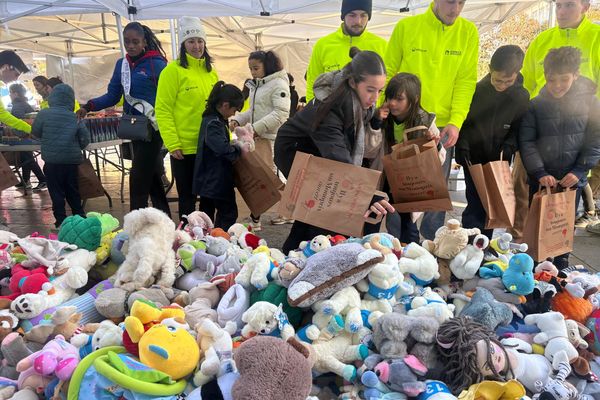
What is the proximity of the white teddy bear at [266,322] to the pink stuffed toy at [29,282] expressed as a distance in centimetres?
97

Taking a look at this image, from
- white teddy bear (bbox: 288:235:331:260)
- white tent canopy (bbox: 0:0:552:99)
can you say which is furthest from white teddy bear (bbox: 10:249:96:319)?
white tent canopy (bbox: 0:0:552:99)

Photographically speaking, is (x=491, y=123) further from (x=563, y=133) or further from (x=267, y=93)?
(x=267, y=93)

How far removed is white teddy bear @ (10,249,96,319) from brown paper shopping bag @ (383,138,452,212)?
5.65ft

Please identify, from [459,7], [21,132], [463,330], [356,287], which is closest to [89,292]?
[356,287]

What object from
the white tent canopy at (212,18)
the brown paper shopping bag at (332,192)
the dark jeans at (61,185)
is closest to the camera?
the brown paper shopping bag at (332,192)

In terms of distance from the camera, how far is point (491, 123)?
3.22m

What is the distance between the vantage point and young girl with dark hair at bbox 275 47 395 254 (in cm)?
236

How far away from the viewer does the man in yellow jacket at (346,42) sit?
3289 millimetres

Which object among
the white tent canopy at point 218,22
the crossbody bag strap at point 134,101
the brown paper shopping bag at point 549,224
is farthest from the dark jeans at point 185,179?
the white tent canopy at point 218,22

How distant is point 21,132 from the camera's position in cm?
544

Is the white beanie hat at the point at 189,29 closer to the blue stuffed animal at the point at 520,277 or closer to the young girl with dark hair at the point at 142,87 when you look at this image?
the young girl with dark hair at the point at 142,87

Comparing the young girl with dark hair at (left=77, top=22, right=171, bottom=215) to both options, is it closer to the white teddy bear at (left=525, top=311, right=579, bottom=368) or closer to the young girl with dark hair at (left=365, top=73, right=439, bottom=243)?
the young girl with dark hair at (left=365, top=73, right=439, bottom=243)

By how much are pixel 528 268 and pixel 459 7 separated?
6.12 ft

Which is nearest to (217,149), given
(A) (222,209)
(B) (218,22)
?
(A) (222,209)
